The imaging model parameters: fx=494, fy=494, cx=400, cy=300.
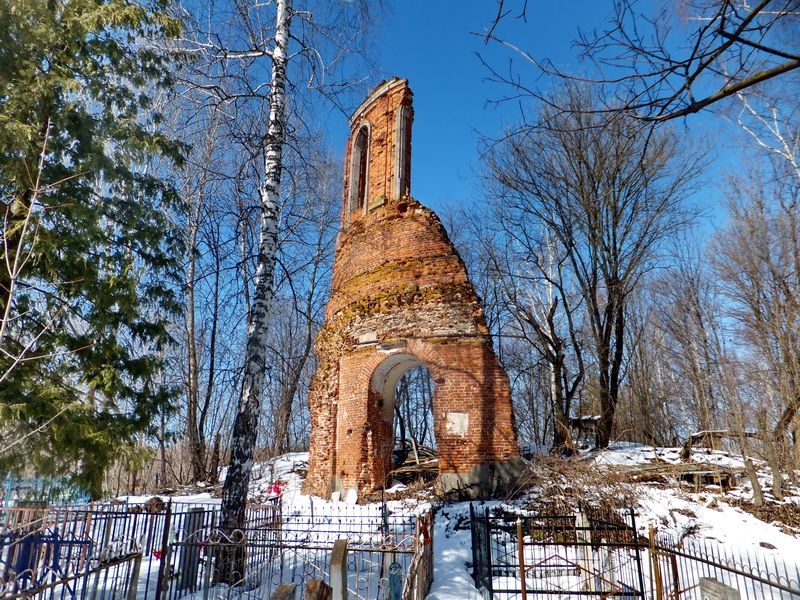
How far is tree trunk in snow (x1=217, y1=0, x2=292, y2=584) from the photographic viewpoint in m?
6.75

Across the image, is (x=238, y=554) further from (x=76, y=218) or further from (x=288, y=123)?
(x=288, y=123)

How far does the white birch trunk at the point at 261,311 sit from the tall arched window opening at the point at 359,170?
20.7 feet

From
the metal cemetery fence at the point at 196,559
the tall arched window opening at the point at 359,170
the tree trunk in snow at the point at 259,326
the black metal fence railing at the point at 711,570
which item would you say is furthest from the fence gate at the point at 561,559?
the tall arched window opening at the point at 359,170

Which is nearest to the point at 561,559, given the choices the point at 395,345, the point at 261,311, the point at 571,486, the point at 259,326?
the point at 571,486

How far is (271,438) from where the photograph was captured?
23609 millimetres

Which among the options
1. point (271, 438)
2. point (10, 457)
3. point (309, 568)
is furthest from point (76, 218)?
point (271, 438)

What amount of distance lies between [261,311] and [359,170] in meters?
8.87

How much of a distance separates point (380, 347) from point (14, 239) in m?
7.15

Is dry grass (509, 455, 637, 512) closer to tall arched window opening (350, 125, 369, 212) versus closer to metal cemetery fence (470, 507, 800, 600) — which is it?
metal cemetery fence (470, 507, 800, 600)

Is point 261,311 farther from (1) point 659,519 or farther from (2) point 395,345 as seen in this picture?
(1) point 659,519

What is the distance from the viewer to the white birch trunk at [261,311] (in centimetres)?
679

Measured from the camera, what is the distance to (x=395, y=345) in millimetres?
11539

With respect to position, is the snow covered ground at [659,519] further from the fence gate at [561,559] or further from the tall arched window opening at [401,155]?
the tall arched window opening at [401,155]

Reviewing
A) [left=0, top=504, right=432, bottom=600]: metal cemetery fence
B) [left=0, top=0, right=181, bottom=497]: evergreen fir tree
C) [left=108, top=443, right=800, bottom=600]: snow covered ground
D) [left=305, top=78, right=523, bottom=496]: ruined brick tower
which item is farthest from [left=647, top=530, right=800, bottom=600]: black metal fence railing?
[left=0, top=0, right=181, bottom=497]: evergreen fir tree
